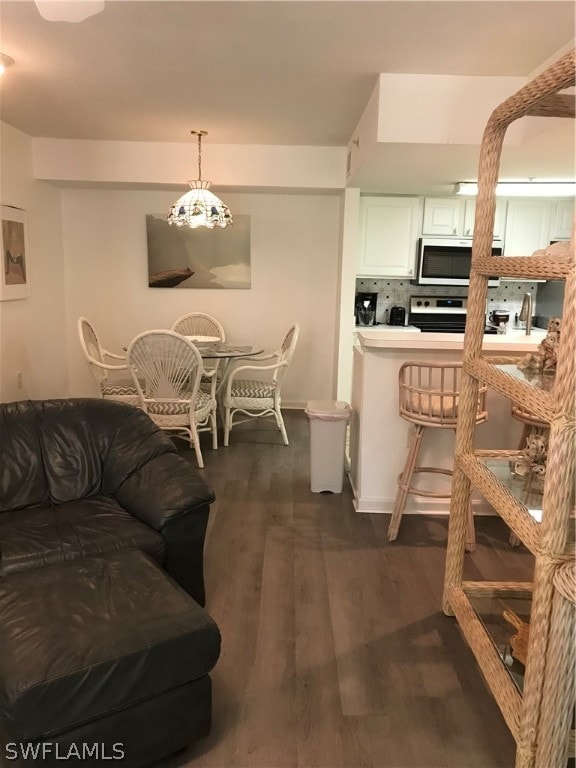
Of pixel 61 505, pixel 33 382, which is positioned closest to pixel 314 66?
pixel 61 505

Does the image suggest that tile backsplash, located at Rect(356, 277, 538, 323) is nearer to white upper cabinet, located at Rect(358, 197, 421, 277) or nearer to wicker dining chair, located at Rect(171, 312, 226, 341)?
white upper cabinet, located at Rect(358, 197, 421, 277)

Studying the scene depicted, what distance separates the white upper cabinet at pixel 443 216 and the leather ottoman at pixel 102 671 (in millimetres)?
4513

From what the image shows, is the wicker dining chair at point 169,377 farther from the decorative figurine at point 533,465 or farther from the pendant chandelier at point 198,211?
the decorative figurine at point 533,465

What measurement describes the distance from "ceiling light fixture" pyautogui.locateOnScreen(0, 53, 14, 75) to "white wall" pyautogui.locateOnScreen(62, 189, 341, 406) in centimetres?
238

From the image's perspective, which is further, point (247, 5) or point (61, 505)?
point (61, 505)

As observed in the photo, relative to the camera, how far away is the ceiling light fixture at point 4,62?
3025mm

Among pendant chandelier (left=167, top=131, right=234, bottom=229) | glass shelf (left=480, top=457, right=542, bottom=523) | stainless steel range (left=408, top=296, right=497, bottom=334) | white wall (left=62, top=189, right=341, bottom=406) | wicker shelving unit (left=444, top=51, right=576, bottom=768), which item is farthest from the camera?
stainless steel range (left=408, top=296, right=497, bottom=334)

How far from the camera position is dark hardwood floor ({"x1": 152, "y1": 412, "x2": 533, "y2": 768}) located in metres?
Answer: 1.81

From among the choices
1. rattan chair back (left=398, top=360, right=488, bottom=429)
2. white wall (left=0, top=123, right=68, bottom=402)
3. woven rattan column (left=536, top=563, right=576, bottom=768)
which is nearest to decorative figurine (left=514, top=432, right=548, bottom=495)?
woven rattan column (left=536, top=563, right=576, bottom=768)

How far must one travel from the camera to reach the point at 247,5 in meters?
2.35

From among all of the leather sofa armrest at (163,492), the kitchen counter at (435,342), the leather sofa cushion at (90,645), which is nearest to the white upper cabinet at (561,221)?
the kitchen counter at (435,342)

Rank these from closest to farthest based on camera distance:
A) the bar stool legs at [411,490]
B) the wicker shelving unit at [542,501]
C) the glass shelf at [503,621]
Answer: the wicker shelving unit at [542,501], the glass shelf at [503,621], the bar stool legs at [411,490]

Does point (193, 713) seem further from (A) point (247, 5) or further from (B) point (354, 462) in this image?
(A) point (247, 5)

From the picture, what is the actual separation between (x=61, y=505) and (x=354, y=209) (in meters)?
3.51
